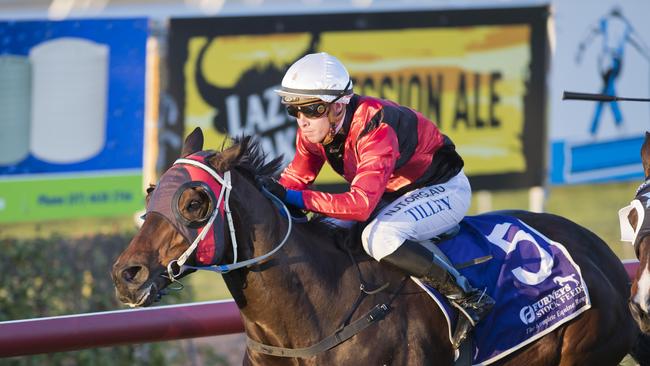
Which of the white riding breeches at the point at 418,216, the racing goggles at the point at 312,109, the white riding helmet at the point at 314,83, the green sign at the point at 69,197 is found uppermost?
the white riding helmet at the point at 314,83

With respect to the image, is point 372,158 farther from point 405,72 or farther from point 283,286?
point 405,72

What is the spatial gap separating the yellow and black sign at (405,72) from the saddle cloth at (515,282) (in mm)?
4365

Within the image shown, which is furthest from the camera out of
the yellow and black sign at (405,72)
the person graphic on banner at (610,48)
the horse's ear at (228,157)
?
the person graphic on banner at (610,48)

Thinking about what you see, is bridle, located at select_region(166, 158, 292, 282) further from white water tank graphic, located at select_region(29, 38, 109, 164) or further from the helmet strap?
white water tank graphic, located at select_region(29, 38, 109, 164)

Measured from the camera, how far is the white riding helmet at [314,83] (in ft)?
13.9

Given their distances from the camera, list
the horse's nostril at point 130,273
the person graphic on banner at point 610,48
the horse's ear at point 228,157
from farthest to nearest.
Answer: the person graphic on banner at point 610,48, the horse's ear at point 228,157, the horse's nostril at point 130,273

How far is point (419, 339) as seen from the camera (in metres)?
4.29

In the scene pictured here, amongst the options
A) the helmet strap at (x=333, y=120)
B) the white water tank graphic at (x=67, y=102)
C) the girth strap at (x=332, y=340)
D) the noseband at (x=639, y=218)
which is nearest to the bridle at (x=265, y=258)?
the girth strap at (x=332, y=340)

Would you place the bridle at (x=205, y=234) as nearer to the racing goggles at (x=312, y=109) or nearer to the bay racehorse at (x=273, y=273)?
the bay racehorse at (x=273, y=273)

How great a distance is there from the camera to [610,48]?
9.95 m

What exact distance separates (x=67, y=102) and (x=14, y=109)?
1.43ft

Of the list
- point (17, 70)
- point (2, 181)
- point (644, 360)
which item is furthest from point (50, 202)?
point (644, 360)

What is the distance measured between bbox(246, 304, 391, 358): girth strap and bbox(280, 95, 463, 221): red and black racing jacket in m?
0.42

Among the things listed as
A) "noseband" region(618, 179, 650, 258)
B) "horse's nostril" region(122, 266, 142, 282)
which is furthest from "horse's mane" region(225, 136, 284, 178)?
"noseband" region(618, 179, 650, 258)
